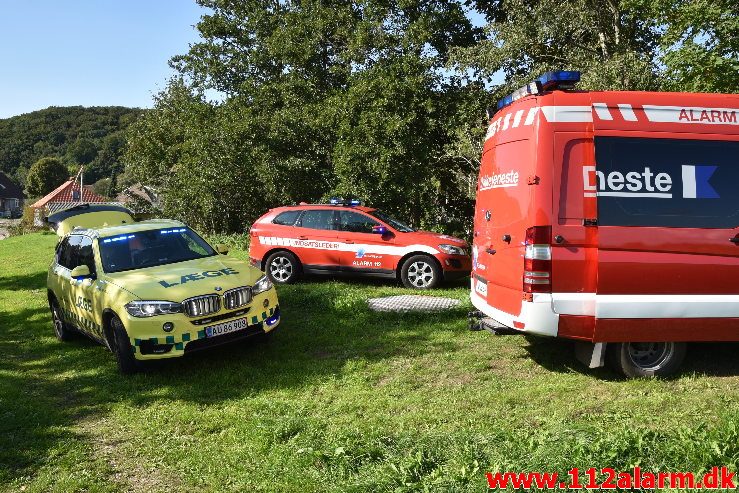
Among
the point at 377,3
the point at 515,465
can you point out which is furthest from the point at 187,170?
the point at 515,465

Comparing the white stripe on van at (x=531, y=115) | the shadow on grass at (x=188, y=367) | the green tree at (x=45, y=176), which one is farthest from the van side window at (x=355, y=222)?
the green tree at (x=45, y=176)

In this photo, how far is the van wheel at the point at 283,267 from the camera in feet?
36.7

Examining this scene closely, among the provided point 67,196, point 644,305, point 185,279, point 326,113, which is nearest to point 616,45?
point 326,113

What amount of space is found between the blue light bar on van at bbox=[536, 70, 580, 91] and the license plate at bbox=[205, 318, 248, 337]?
397 cm

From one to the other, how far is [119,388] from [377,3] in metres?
17.8

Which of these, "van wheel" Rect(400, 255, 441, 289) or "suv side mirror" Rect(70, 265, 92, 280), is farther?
"van wheel" Rect(400, 255, 441, 289)

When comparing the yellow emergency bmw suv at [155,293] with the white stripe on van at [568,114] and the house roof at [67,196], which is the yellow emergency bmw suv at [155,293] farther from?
the house roof at [67,196]

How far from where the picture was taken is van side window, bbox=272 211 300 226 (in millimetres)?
11219

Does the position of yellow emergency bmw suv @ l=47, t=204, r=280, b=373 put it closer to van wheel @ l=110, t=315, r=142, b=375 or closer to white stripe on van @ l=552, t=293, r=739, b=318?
van wheel @ l=110, t=315, r=142, b=375

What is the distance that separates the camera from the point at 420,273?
10.4 m

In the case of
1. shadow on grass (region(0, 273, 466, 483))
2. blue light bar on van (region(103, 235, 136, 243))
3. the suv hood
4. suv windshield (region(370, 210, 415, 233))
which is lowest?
shadow on grass (region(0, 273, 466, 483))

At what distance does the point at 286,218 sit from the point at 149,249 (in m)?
4.05

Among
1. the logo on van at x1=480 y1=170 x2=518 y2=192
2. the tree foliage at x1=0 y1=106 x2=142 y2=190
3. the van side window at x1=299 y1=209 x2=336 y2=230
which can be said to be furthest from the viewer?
the tree foliage at x1=0 y1=106 x2=142 y2=190

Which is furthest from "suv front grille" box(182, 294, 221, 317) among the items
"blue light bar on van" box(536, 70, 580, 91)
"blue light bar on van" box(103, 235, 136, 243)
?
"blue light bar on van" box(536, 70, 580, 91)
